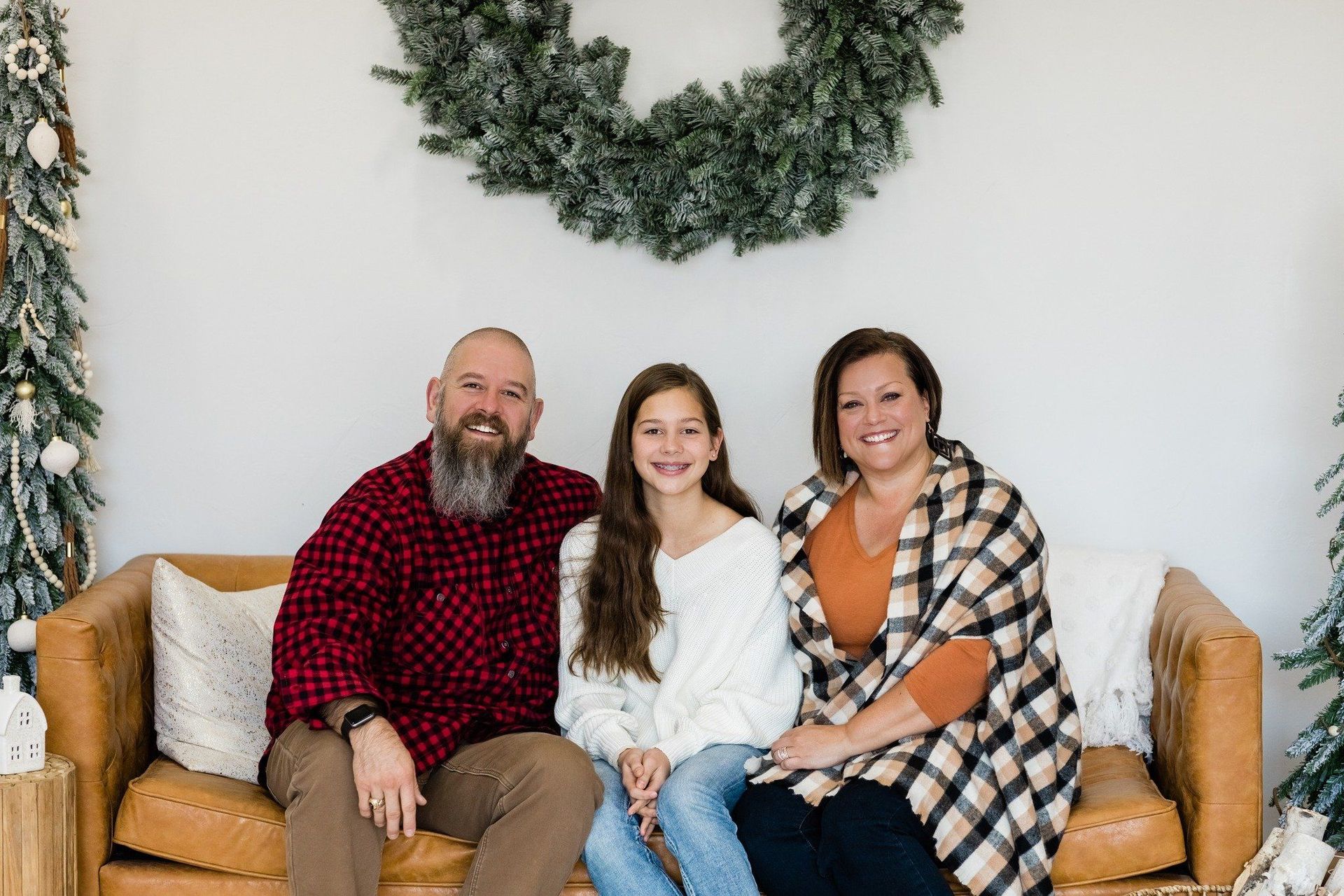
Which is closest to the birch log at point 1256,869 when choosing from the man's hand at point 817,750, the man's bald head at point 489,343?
the man's hand at point 817,750

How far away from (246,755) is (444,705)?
45 cm

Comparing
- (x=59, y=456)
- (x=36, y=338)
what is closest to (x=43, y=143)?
(x=36, y=338)

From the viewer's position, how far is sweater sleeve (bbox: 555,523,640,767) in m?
2.39

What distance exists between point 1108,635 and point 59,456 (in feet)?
8.09

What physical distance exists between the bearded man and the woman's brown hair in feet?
1.83

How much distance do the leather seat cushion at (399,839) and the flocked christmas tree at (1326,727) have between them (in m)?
0.41

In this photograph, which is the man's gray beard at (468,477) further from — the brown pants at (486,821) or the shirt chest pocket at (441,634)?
the brown pants at (486,821)

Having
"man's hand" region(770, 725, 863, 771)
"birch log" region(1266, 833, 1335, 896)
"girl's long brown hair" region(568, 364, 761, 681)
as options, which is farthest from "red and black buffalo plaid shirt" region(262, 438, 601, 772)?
"birch log" region(1266, 833, 1335, 896)

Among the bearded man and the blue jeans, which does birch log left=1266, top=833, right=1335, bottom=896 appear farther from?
the bearded man

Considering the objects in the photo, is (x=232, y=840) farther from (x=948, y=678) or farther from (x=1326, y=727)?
(x=1326, y=727)

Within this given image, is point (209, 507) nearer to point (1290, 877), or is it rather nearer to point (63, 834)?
point (63, 834)

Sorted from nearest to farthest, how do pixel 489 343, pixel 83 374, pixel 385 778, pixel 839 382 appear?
pixel 385 778 → pixel 839 382 → pixel 489 343 → pixel 83 374

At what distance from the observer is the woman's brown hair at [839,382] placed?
2.52m

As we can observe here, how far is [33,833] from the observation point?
2.14 meters
